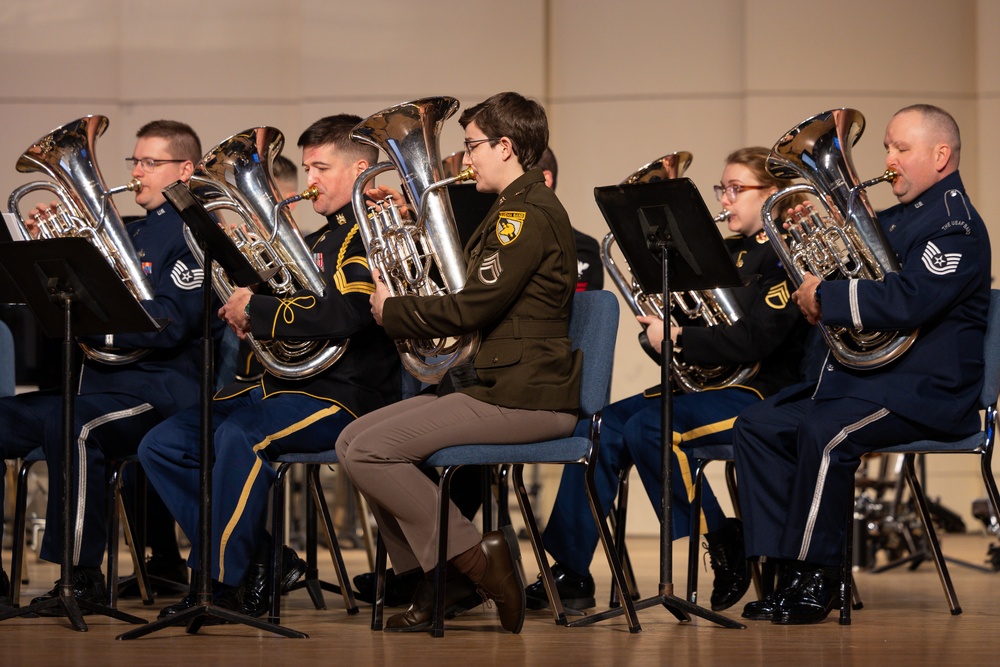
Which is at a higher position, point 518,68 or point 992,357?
point 518,68

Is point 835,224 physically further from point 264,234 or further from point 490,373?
point 264,234

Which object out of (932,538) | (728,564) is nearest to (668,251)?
(728,564)

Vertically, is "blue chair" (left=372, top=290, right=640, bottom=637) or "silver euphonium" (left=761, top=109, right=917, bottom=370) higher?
"silver euphonium" (left=761, top=109, right=917, bottom=370)

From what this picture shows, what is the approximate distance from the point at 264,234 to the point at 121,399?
0.73m

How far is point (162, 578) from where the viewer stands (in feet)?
15.1

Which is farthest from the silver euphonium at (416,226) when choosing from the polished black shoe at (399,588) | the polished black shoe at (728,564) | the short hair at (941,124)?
the short hair at (941,124)

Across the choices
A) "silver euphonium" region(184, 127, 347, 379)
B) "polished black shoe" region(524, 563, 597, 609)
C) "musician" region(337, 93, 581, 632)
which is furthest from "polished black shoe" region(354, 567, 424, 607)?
"silver euphonium" region(184, 127, 347, 379)

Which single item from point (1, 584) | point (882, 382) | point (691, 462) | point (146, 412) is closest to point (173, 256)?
point (146, 412)

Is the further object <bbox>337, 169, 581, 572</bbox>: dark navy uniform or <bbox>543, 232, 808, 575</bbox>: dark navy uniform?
<bbox>543, 232, 808, 575</bbox>: dark navy uniform

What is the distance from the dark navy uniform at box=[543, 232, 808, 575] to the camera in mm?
3994

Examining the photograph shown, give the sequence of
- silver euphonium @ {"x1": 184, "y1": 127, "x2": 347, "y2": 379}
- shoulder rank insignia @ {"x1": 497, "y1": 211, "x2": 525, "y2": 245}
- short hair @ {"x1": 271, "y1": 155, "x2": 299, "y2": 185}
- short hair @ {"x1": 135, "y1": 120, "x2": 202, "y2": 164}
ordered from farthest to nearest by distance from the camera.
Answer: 1. short hair @ {"x1": 271, "y1": 155, "x2": 299, "y2": 185}
2. short hair @ {"x1": 135, "y1": 120, "x2": 202, "y2": 164}
3. silver euphonium @ {"x1": 184, "y1": 127, "x2": 347, "y2": 379}
4. shoulder rank insignia @ {"x1": 497, "y1": 211, "x2": 525, "y2": 245}

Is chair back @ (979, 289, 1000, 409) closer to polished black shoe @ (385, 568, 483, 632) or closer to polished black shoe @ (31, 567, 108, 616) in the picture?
polished black shoe @ (385, 568, 483, 632)

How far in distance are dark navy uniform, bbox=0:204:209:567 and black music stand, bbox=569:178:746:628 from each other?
1.41 metres

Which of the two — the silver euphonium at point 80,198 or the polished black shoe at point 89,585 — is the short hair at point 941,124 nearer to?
the silver euphonium at point 80,198
